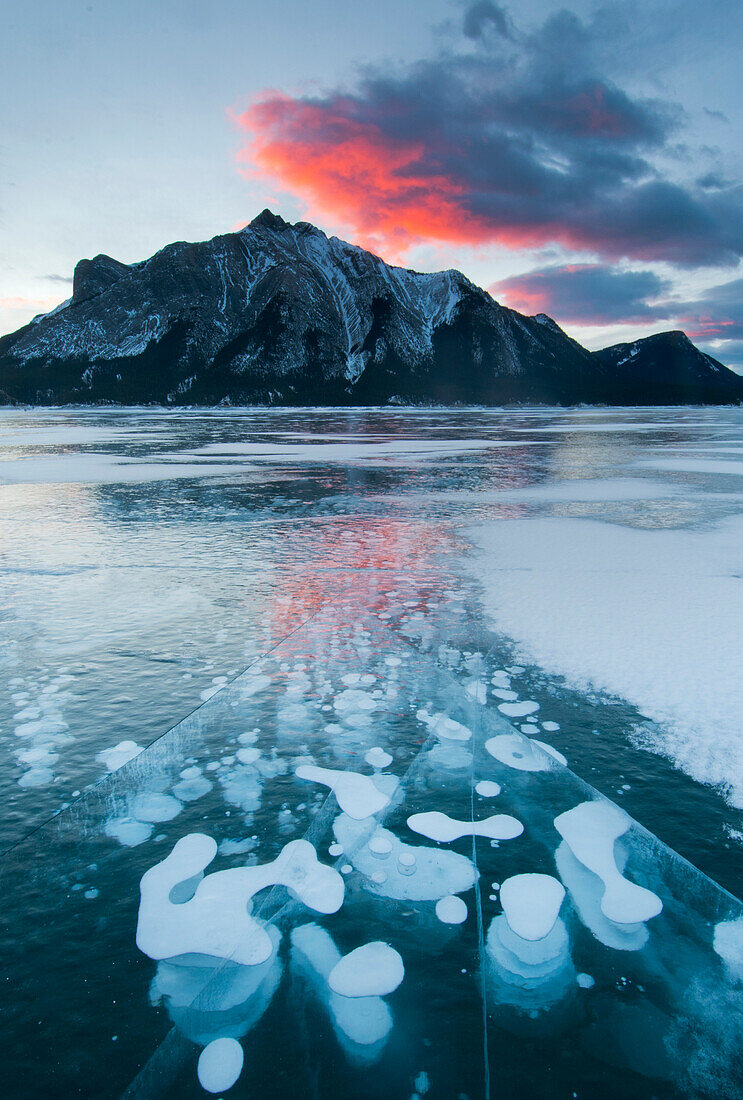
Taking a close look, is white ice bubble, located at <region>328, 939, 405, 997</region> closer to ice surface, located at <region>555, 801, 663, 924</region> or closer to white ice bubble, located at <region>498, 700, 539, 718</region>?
ice surface, located at <region>555, 801, 663, 924</region>

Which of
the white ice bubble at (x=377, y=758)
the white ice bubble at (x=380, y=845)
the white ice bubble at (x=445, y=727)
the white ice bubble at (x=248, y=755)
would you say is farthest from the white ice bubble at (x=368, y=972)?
the white ice bubble at (x=445, y=727)

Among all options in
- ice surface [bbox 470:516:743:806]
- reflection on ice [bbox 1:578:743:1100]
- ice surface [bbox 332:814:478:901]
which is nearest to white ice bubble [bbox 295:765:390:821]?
reflection on ice [bbox 1:578:743:1100]

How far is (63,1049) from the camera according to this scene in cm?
238

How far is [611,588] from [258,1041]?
22.3ft

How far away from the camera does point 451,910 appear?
10.1ft

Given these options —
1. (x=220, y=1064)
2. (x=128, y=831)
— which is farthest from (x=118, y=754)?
(x=220, y=1064)

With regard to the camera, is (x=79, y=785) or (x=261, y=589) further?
(x=261, y=589)

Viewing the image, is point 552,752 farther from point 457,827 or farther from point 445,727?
point 457,827

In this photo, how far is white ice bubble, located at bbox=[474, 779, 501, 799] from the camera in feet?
13.0

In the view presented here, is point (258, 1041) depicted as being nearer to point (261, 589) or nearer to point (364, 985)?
point (364, 985)

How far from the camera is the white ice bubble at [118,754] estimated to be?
4215 mm

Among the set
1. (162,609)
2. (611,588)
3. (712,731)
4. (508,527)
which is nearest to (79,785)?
(162,609)

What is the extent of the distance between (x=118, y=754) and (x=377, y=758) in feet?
6.34

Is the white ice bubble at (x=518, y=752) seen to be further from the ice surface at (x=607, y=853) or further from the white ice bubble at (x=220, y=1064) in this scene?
the white ice bubble at (x=220, y=1064)
